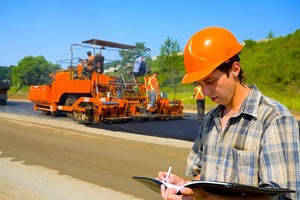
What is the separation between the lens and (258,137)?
151 centimetres

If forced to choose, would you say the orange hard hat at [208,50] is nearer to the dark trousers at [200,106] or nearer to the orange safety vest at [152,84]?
the dark trousers at [200,106]

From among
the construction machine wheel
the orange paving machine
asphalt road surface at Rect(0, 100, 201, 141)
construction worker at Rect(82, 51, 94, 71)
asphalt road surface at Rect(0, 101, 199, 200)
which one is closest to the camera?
asphalt road surface at Rect(0, 101, 199, 200)

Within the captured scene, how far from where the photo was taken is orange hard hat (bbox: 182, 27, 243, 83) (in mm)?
1664

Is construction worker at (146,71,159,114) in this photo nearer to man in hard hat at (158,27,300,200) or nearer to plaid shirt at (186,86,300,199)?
man in hard hat at (158,27,300,200)

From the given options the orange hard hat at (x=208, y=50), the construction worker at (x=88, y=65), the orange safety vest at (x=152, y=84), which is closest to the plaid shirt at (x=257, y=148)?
the orange hard hat at (x=208, y=50)

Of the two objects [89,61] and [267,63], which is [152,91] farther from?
[267,63]

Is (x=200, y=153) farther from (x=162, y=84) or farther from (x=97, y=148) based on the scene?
(x=162, y=84)

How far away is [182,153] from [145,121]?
622cm

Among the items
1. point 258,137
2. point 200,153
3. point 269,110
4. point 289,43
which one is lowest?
point 200,153

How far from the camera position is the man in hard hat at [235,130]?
1429 millimetres

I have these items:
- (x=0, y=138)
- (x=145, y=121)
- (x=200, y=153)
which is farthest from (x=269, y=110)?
(x=145, y=121)

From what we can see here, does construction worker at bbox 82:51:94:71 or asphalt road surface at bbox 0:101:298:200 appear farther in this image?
construction worker at bbox 82:51:94:71

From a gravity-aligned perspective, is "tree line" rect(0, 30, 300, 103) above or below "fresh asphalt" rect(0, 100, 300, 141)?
above

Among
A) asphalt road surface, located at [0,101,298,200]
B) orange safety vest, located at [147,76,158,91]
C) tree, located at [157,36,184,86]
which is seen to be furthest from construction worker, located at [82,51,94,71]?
tree, located at [157,36,184,86]
